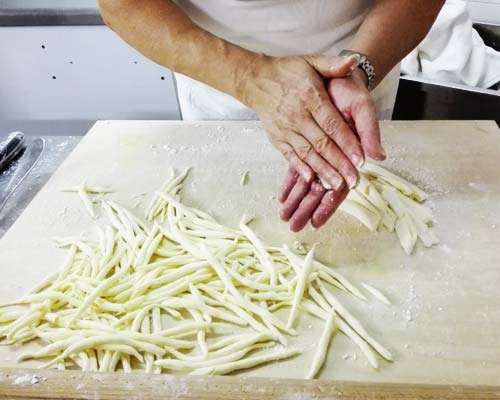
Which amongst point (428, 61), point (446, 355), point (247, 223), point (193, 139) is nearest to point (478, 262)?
point (446, 355)

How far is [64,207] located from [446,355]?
40.1 inches

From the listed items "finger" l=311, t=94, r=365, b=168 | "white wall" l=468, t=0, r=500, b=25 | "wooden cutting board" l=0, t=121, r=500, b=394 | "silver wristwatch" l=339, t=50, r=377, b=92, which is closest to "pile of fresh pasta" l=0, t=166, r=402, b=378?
"wooden cutting board" l=0, t=121, r=500, b=394

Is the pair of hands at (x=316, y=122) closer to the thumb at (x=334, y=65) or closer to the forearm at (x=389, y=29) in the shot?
the thumb at (x=334, y=65)

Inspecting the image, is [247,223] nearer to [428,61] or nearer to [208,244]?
[208,244]

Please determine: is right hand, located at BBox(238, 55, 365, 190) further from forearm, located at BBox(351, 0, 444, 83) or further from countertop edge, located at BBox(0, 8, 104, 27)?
countertop edge, located at BBox(0, 8, 104, 27)

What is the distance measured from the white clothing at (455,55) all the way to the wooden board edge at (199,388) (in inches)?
71.9

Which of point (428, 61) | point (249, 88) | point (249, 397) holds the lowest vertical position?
point (428, 61)

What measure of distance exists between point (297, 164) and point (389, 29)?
49 centimetres

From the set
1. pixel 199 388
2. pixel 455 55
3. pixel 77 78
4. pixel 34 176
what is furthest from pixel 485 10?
pixel 199 388

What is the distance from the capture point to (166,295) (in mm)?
1105

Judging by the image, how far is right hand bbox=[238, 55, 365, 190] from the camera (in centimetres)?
110

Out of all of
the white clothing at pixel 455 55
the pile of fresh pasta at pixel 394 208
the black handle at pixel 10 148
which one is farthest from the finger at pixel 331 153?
the white clothing at pixel 455 55

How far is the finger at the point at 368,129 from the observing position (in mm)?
1088

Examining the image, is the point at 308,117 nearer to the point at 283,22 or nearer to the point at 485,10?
the point at 283,22
